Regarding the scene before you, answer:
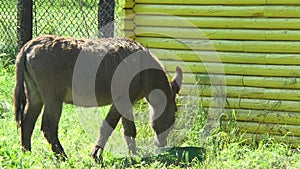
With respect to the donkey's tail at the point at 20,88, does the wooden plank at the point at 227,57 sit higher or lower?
higher

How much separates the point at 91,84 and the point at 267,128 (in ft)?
7.30

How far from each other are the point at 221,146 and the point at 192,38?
147 centimetres

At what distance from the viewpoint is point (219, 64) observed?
8.52m

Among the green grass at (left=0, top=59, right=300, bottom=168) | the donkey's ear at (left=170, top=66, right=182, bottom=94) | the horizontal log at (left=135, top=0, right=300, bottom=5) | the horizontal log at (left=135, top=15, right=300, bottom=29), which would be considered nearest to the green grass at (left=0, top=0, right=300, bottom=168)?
the green grass at (left=0, top=59, right=300, bottom=168)

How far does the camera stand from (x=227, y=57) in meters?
8.47

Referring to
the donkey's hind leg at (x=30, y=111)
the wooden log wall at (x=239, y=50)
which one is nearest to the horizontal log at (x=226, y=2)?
the wooden log wall at (x=239, y=50)

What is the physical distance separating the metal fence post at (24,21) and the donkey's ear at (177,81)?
11.9 feet

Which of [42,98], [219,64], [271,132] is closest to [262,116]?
[271,132]

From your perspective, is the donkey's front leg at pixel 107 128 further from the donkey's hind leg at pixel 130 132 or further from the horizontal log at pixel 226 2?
the horizontal log at pixel 226 2

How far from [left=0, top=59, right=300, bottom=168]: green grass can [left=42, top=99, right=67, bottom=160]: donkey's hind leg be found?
13 centimetres

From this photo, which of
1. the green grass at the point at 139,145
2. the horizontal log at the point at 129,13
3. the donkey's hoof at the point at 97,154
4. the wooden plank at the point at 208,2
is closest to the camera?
the green grass at the point at 139,145

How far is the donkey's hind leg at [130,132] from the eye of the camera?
8055 mm

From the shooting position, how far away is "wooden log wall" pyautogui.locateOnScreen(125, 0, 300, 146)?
8.16 metres

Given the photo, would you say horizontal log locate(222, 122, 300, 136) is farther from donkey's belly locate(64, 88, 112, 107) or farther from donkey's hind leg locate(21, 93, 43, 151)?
donkey's hind leg locate(21, 93, 43, 151)
